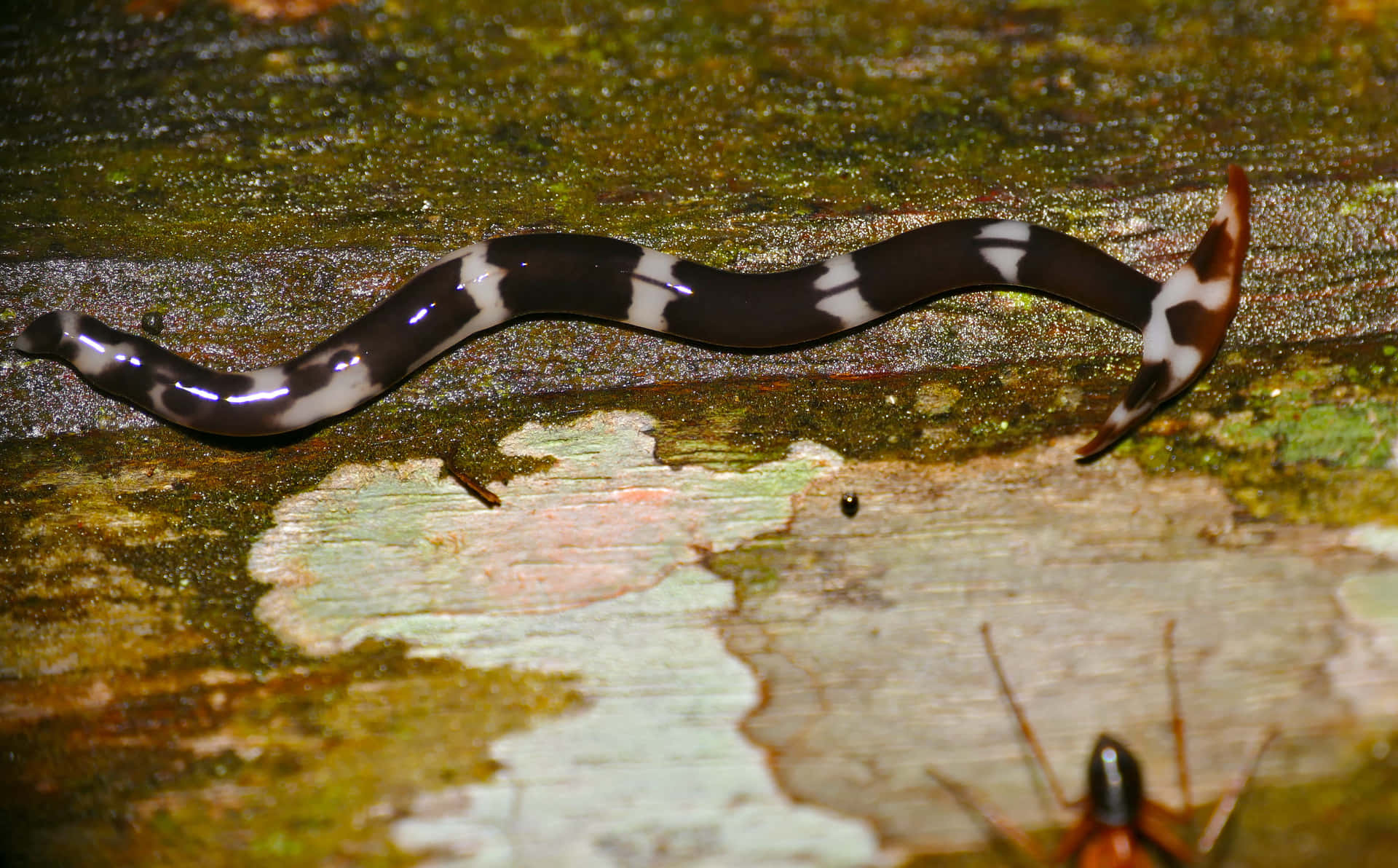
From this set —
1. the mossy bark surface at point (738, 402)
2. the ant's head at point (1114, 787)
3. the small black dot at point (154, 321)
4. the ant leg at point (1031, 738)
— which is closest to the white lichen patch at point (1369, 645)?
the mossy bark surface at point (738, 402)

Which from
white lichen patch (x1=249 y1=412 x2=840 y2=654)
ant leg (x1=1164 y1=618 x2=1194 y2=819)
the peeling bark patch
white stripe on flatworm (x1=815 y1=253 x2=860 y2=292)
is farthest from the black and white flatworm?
ant leg (x1=1164 y1=618 x2=1194 y2=819)

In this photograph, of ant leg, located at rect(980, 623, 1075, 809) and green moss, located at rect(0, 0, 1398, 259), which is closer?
ant leg, located at rect(980, 623, 1075, 809)

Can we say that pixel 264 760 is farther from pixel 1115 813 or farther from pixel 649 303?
pixel 1115 813

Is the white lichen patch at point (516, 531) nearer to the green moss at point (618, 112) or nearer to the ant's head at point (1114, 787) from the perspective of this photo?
the green moss at point (618, 112)

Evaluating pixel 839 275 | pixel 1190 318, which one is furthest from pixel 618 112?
pixel 1190 318

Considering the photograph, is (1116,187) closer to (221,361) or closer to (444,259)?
(444,259)

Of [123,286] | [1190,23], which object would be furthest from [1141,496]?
[123,286]

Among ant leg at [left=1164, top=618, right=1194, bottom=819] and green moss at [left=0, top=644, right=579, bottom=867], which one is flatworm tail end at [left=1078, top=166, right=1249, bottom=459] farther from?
green moss at [left=0, top=644, right=579, bottom=867]
